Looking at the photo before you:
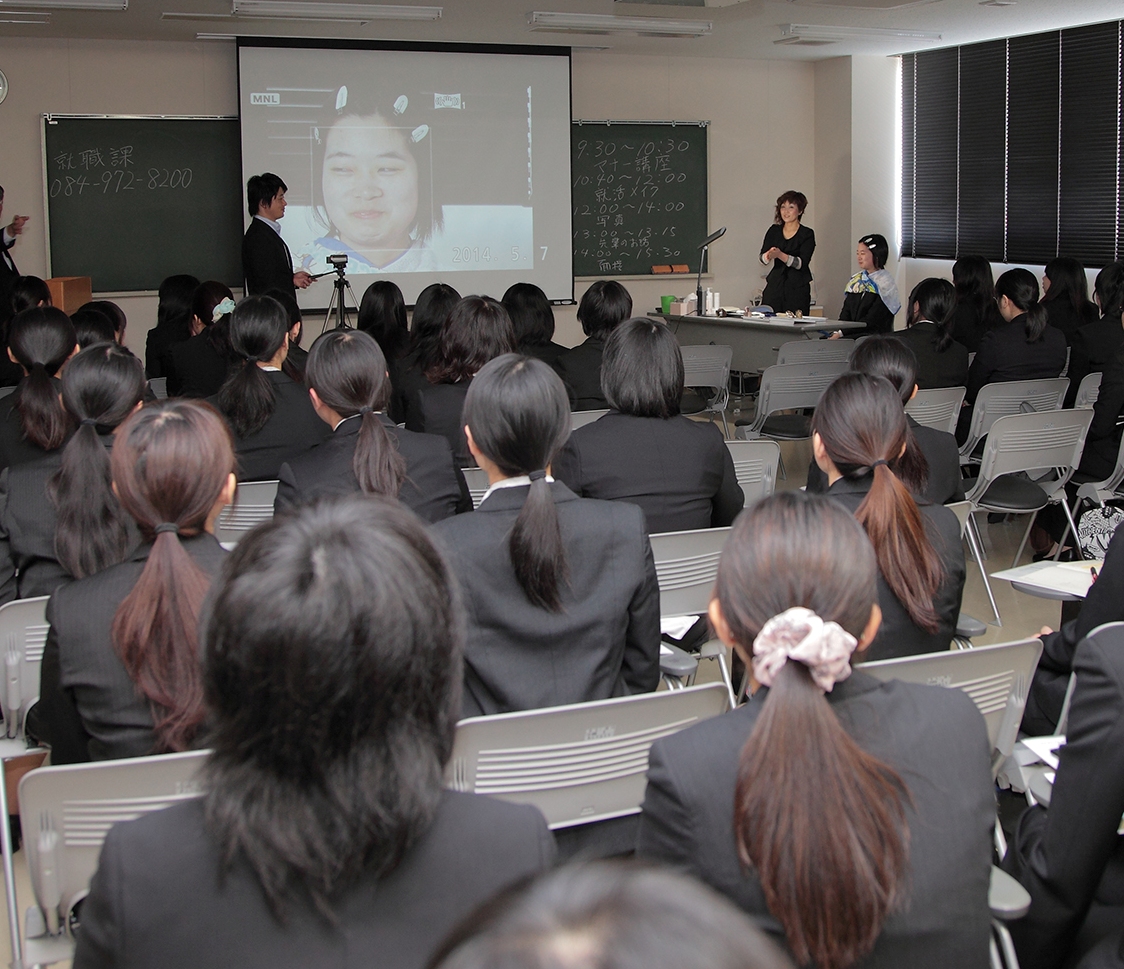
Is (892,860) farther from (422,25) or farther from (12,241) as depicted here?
(422,25)

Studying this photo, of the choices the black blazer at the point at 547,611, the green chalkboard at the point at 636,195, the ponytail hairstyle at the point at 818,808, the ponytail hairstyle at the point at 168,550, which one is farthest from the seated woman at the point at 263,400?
the green chalkboard at the point at 636,195

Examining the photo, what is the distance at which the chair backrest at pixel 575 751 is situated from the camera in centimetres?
170

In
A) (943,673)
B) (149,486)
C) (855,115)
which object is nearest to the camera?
(149,486)

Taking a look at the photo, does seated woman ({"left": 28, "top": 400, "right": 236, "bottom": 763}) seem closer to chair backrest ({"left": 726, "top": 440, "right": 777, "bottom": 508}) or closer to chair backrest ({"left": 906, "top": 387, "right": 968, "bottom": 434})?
chair backrest ({"left": 726, "top": 440, "right": 777, "bottom": 508})

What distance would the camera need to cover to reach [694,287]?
33.2 feet

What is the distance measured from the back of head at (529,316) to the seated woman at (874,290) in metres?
2.96

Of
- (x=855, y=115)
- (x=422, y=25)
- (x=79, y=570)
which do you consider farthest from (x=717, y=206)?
(x=79, y=570)

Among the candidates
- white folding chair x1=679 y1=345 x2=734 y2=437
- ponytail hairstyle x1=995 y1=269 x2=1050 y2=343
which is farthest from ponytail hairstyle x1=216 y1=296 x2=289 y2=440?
ponytail hairstyle x1=995 y1=269 x2=1050 y2=343

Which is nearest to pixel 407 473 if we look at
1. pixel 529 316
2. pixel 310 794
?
pixel 310 794

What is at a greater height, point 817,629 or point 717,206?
point 717,206

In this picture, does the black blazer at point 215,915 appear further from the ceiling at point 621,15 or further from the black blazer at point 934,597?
the ceiling at point 621,15

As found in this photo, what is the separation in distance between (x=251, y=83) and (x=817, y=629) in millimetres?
8102

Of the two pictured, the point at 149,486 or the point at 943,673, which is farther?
the point at 943,673

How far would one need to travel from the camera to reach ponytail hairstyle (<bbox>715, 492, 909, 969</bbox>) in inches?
42.7
